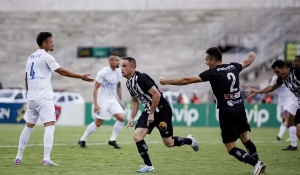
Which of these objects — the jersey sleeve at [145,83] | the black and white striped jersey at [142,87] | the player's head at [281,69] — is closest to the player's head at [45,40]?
the black and white striped jersey at [142,87]

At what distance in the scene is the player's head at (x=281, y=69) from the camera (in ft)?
54.1

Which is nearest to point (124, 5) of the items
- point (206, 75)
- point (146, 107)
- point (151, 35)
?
point (151, 35)

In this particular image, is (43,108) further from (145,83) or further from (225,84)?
(225,84)

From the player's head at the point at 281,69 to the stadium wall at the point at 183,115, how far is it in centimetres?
2200

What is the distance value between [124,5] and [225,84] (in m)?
42.7

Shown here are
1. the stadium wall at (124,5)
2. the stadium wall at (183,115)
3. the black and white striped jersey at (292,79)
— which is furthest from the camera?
the stadium wall at (124,5)

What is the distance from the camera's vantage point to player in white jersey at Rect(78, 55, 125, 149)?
2150cm

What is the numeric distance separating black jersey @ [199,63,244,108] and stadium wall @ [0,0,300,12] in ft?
131

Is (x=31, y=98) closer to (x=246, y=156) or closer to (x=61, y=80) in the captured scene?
(x=246, y=156)

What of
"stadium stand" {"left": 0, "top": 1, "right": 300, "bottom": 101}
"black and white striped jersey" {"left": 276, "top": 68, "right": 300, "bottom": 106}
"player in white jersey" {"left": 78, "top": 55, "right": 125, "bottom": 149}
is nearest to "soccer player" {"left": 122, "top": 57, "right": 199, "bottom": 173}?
"black and white striped jersey" {"left": 276, "top": 68, "right": 300, "bottom": 106}

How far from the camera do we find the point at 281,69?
1656 cm

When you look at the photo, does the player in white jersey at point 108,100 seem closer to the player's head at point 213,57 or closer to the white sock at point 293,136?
the white sock at point 293,136

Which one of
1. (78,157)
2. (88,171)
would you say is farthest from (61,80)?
(88,171)

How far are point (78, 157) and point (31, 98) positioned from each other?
109 inches
